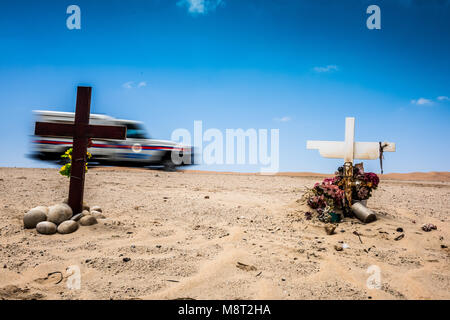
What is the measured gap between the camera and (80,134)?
16.7 feet

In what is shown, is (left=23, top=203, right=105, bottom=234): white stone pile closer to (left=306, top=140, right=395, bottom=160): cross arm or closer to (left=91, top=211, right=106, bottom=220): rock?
(left=91, top=211, right=106, bottom=220): rock

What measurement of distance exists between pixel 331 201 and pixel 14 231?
543 cm

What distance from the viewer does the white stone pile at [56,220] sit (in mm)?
4617

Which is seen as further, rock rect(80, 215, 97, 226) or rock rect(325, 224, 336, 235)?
rock rect(325, 224, 336, 235)

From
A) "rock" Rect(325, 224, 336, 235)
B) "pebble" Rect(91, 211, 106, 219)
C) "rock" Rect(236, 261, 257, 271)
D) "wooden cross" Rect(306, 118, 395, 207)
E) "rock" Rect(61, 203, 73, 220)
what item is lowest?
"rock" Rect(236, 261, 257, 271)

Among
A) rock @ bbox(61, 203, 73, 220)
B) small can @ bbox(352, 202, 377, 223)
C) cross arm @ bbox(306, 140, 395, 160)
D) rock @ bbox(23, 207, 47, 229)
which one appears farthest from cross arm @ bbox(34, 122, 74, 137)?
small can @ bbox(352, 202, 377, 223)

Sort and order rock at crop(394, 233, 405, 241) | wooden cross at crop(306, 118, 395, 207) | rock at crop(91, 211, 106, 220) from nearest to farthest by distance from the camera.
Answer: rock at crop(394, 233, 405, 241)
rock at crop(91, 211, 106, 220)
wooden cross at crop(306, 118, 395, 207)

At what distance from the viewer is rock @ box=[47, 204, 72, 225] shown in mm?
4801

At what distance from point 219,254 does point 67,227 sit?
245 centimetres

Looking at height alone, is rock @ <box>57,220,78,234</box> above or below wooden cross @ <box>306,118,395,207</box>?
below

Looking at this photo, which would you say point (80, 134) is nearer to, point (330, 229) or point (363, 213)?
point (330, 229)

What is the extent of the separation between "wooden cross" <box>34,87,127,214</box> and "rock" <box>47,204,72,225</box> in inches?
8.6

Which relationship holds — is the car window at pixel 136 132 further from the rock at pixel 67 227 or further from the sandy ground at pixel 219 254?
the rock at pixel 67 227
